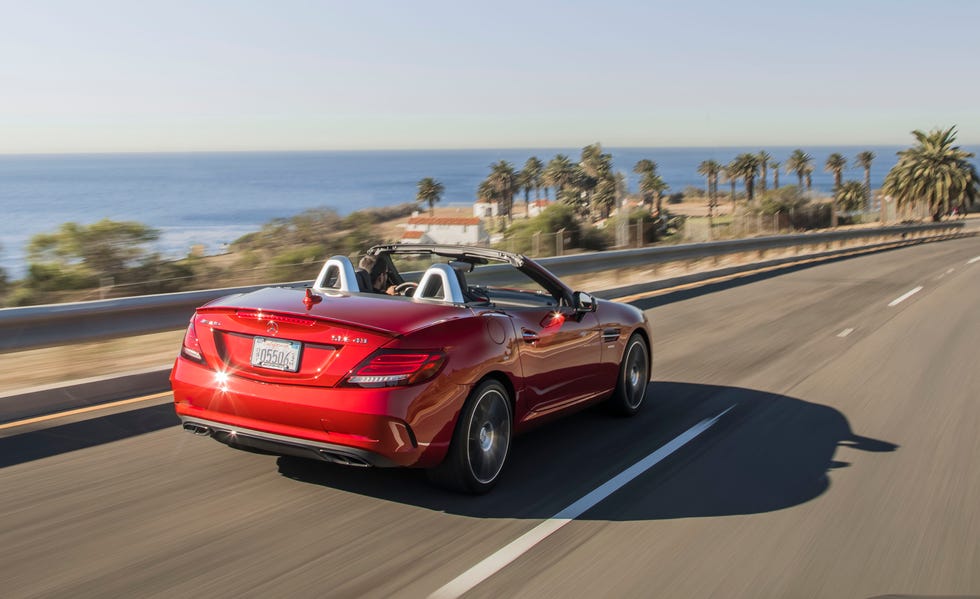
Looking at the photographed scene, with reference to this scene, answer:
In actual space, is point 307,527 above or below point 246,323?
below

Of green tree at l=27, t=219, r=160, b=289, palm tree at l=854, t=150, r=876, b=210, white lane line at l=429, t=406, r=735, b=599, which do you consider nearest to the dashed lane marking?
white lane line at l=429, t=406, r=735, b=599

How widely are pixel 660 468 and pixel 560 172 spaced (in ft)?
292

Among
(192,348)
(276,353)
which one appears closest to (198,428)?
(192,348)

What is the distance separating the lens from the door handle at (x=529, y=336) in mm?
5785

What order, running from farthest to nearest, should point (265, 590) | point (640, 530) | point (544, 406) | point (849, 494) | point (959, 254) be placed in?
1. point (959, 254)
2. point (544, 406)
3. point (849, 494)
4. point (640, 530)
5. point (265, 590)

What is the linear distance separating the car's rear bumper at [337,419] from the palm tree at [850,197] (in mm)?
118216

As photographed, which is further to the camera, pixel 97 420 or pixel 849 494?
pixel 97 420

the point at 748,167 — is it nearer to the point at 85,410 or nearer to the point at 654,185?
the point at 654,185

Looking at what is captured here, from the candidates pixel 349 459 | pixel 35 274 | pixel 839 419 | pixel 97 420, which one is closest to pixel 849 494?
pixel 839 419

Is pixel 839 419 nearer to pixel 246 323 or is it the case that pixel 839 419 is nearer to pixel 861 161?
pixel 246 323

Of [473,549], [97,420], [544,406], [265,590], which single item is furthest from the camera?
[97,420]

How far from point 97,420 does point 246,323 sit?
240 cm

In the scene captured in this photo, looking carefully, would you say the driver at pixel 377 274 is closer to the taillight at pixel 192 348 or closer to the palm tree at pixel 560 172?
the taillight at pixel 192 348

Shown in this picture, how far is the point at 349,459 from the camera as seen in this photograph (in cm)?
481
